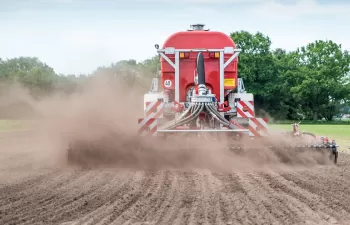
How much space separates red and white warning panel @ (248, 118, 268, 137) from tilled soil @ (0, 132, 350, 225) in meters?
2.02

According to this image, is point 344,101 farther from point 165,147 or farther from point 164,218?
point 164,218

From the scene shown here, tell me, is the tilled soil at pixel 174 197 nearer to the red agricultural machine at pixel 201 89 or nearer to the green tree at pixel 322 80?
the red agricultural machine at pixel 201 89

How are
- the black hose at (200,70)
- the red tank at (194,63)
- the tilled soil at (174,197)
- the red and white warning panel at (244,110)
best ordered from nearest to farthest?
the tilled soil at (174,197)
the black hose at (200,70)
the red and white warning panel at (244,110)
the red tank at (194,63)

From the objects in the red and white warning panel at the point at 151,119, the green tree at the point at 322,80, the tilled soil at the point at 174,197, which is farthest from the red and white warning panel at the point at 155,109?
the green tree at the point at 322,80

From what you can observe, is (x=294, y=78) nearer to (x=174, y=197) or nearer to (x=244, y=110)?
(x=244, y=110)

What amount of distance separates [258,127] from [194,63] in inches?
109

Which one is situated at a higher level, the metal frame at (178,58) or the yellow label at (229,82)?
the metal frame at (178,58)

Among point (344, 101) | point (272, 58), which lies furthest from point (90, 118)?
point (344, 101)

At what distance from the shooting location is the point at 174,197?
8398 millimetres

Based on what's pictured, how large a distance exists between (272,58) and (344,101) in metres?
12.7

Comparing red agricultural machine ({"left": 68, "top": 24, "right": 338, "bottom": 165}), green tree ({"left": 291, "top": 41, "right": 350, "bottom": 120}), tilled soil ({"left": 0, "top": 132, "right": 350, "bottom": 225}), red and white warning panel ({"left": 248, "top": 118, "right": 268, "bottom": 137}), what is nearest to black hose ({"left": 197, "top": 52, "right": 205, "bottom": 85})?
red agricultural machine ({"left": 68, "top": 24, "right": 338, "bottom": 165})

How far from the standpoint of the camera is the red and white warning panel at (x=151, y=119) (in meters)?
13.3

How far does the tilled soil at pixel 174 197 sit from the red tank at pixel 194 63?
3797mm

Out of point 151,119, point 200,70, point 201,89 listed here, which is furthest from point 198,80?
point 151,119
